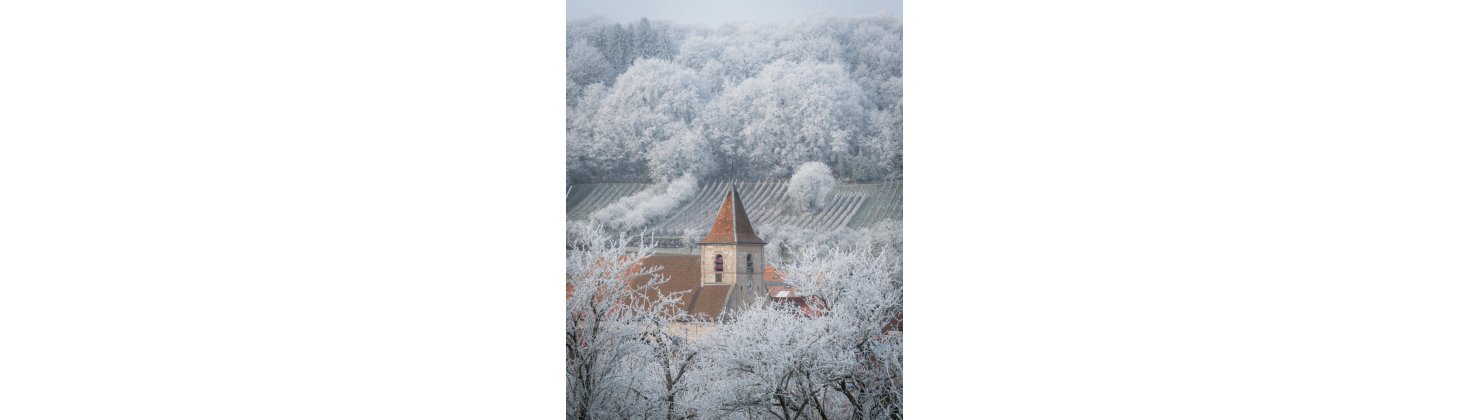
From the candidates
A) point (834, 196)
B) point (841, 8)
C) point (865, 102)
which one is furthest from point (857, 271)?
point (841, 8)

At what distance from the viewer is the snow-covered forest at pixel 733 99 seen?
534 centimetres

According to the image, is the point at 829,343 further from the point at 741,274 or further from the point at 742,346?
the point at 741,274

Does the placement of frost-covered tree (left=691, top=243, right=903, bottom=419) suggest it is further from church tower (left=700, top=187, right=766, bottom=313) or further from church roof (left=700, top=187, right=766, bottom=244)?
church roof (left=700, top=187, right=766, bottom=244)

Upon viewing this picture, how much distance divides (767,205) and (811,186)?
0.20 metres

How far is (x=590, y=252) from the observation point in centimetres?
561

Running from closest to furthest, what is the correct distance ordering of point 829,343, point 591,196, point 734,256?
point 829,343 → point 734,256 → point 591,196

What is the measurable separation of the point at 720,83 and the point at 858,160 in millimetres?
665

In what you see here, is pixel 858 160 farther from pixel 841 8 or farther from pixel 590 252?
pixel 590 252

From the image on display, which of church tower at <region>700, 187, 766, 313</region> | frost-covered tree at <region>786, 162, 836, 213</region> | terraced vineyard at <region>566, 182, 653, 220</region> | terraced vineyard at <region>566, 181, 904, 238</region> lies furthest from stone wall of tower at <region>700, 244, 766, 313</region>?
terraced vineyard at <region>566, 182, 653, 220</region>

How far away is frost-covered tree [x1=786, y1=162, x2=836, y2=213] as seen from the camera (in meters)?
5.40

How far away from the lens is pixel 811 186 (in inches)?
213

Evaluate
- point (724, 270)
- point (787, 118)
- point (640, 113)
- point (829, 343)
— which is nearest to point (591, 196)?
point (640, 113)

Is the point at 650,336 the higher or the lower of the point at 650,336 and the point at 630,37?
the lower

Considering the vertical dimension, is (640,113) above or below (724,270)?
above
